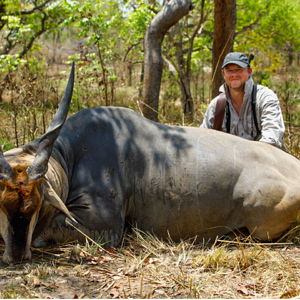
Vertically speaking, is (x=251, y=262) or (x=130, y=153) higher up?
(x=130, y=153)

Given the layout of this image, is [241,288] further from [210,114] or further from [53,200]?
[210,114]

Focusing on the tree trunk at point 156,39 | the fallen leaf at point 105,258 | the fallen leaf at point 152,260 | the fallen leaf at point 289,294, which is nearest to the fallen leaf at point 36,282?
the fallen leaf at point 105,258

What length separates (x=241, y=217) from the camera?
3.45m

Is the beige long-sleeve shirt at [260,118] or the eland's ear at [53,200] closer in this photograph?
the eland's ear at [53,200]

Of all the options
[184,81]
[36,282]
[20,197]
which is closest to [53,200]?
[20,197]

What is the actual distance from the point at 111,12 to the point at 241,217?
1328 centimetres

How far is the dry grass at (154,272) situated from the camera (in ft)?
8.09

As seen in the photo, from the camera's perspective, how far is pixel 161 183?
347cm

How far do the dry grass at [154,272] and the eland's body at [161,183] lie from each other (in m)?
0.18

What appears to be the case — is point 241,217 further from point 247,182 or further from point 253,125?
point 253,125

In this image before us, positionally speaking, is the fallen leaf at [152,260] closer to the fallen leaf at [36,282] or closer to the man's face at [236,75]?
the fallen leaf at [36,282]

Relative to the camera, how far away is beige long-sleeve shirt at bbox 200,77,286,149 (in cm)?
402

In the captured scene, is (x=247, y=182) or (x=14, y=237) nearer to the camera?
(x=14, y=237)

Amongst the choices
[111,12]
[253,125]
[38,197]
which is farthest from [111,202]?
[111,12]
